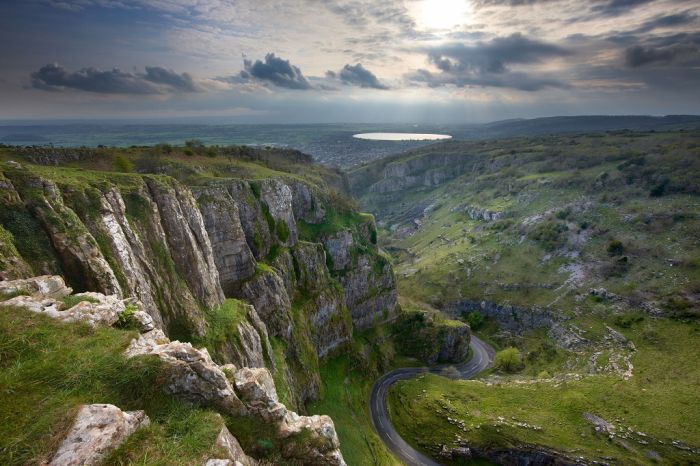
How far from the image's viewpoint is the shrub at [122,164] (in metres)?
71.8

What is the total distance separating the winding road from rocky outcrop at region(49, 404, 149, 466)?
8000cm

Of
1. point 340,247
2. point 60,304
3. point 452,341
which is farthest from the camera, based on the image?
point 452,341

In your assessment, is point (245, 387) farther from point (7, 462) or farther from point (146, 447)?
point (7, 462)

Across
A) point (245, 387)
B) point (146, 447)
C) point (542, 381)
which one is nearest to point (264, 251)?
point (245, 387)

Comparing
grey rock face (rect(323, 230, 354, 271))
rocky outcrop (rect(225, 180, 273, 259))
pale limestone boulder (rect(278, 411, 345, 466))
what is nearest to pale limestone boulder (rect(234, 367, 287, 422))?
pale limestone boulder (rect(278, 411, 345, 466))

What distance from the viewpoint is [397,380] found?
108 m

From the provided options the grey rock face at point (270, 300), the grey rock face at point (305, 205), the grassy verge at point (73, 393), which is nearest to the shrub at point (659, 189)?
the grey rock face at point (305, 205)

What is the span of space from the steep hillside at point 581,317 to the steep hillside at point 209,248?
36251mm

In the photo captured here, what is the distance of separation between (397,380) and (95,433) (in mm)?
101896

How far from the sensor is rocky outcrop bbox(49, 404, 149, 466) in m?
14.8

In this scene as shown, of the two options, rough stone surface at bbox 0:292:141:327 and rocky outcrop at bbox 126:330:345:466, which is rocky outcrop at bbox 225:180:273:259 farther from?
rocky outcrop at bbox 126:330:345:466

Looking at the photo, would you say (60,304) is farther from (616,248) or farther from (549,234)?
(549,234)

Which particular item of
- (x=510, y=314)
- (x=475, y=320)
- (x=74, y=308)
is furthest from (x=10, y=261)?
(x=510, y=314)

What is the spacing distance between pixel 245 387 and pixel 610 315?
143116 millimetres
